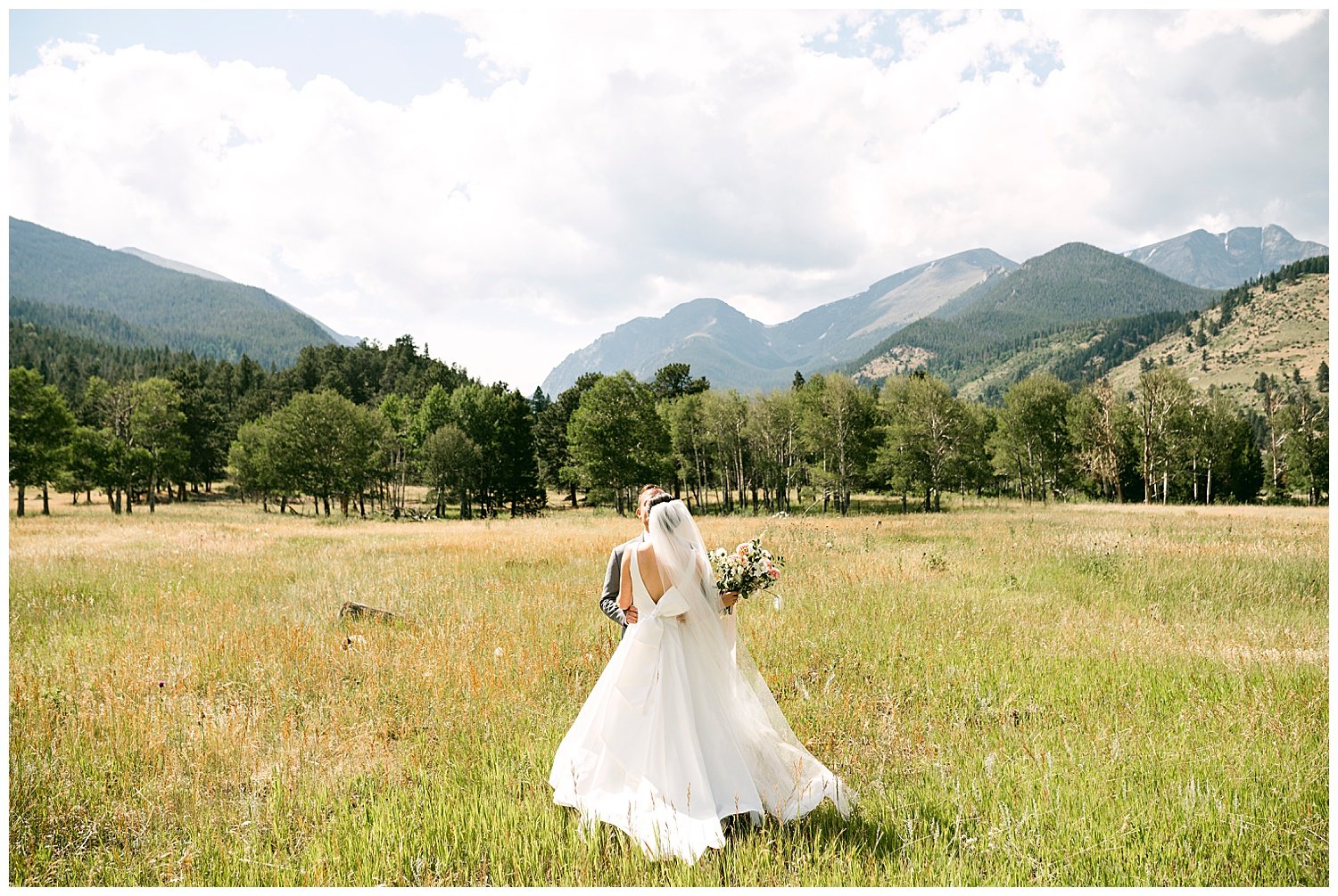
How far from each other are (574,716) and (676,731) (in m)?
2.26

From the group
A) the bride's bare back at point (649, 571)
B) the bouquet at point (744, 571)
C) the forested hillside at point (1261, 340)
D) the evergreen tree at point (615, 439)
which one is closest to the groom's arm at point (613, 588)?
the bride's bare back at point (649, 571)

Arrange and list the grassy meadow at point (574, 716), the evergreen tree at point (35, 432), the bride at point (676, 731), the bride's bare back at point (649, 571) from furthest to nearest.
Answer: the evergreen tree at point (35, 432), the bride's bare back at point (649, 571), the bride at point (676, 731), the grassy meadow at point (574, 716)

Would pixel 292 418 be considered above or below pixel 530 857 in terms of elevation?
above

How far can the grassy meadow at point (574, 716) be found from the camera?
13.5 feet

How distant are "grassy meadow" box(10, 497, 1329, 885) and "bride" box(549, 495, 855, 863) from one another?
0.73 feet

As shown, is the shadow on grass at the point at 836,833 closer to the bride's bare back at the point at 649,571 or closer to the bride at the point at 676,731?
the bride at the point at 676,731

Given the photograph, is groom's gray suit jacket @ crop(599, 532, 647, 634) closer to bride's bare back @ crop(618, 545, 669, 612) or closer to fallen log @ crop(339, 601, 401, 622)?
bride's bare back @ crop(618, 545, 669, 612)

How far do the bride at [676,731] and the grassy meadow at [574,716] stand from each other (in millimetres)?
223

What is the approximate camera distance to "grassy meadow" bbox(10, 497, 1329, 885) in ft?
13.5

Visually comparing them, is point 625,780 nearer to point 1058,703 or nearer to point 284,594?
point 1058,703

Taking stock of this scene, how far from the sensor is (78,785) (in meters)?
5.00

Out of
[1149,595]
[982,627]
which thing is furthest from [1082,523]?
[982,627]

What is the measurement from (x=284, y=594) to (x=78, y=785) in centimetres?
733

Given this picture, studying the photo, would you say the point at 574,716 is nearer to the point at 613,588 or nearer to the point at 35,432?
the point at 613,588
